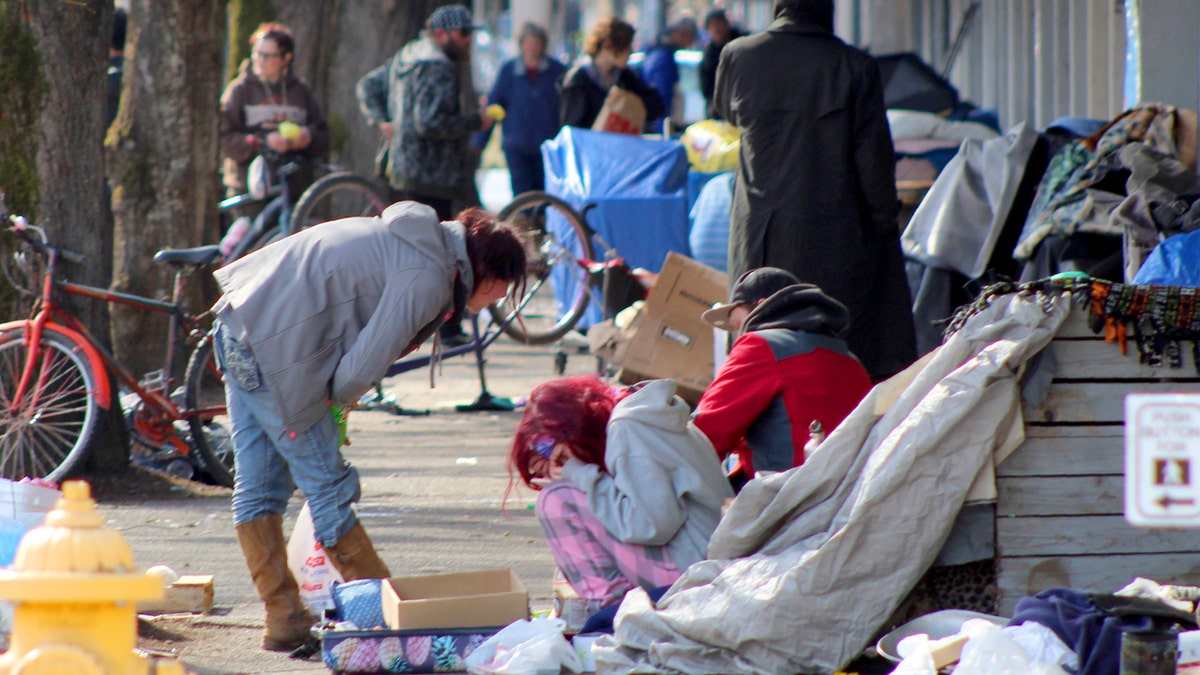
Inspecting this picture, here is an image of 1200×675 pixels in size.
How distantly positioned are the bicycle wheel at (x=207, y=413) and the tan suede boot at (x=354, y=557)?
82.7 inches

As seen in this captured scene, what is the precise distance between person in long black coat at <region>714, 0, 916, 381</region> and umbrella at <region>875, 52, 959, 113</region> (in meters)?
4.23

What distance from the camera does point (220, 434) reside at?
23.3 feet

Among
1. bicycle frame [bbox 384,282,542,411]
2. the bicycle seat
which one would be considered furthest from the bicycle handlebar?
bicycle frame [bbox 384,282,542,411]

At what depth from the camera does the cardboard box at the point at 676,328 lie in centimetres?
798

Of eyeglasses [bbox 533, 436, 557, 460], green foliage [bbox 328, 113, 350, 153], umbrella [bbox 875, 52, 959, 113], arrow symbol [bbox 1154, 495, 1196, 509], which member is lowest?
eyeglasses [bbox 533, 436, 557, 460]

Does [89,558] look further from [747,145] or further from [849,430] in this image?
[747,145]

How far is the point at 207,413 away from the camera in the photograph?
22.4ft

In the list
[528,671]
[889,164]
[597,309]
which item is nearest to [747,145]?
[889,164]

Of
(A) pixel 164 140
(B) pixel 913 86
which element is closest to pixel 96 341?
(A) pixel 164 140

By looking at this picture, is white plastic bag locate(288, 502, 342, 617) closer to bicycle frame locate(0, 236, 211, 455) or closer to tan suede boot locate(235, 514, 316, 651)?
tan suede boot locate(235, 514, 316, 651)

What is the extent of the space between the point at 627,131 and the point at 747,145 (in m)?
5.37

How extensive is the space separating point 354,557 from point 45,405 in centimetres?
236

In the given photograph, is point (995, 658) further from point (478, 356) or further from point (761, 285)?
point (478, 356)

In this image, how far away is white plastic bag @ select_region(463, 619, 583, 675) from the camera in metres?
4.16
